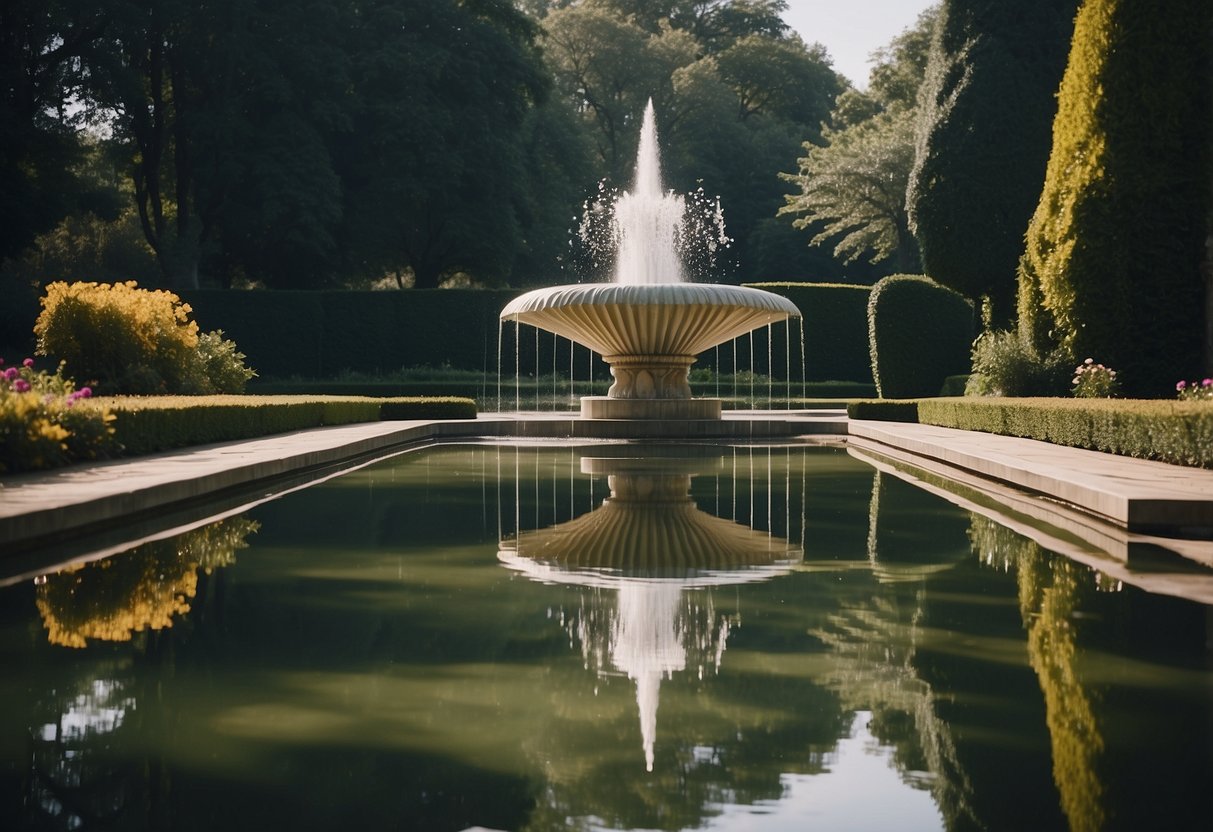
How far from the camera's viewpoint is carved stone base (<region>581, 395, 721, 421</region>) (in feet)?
64.2

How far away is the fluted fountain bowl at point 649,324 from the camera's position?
18094 millimetres

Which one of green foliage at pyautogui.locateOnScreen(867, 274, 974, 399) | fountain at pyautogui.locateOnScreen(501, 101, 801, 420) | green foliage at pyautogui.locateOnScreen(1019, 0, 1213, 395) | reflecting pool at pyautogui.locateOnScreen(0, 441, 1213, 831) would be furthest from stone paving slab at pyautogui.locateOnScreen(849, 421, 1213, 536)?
green foliage at pyautogui.locateOnScreen(867, 274, 974, 399)

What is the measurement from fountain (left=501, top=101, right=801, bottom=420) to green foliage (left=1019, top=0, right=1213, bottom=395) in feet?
14.8

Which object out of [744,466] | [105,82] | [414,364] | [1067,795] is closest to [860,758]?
[1067,795]

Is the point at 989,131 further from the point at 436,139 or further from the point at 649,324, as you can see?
the point at 436,139

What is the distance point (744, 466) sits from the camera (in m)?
13.1

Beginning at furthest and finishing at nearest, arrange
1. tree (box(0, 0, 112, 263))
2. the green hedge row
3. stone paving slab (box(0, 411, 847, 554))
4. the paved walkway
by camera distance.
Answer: tree (box(0, 0, 112, 263)) → the green hedge row → the paved walkway → stone paving slab (box(0, 411, 847, 554))

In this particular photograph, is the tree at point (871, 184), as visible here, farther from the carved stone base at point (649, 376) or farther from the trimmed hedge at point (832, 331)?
the carved stone base at point (649, 376)

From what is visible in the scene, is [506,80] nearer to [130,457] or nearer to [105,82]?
[105,82]

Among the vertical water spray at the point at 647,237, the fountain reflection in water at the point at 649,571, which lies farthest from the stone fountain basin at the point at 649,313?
the fountain reflection in water at the point at 649,571

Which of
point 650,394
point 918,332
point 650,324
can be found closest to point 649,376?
point 650,394

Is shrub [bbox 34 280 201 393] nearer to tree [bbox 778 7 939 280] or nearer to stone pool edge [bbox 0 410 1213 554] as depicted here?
stone pool edge [bbox 0 410 1213 554]

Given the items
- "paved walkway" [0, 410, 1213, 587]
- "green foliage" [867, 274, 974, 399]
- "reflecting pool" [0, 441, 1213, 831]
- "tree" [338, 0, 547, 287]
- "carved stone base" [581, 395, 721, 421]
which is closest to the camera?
"reflecting pool" [0, 441, 1213, 831]

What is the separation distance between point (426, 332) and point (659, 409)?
40.0ft
